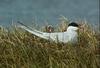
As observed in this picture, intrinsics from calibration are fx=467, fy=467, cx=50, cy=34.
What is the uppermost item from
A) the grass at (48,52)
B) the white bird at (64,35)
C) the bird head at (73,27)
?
the bird head at (73,27)

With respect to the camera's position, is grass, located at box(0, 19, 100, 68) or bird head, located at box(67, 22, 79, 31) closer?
grass, located at box(0, 19, 100, 68)

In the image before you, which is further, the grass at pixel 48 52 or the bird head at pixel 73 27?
the bird head at pixel 73 27

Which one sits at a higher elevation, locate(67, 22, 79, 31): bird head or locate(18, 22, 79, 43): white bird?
locate(67, 22, 79, 31): bird head

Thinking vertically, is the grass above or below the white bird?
below

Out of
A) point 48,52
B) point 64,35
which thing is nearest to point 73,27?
point 64,35

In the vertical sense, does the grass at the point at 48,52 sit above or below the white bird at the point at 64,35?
below

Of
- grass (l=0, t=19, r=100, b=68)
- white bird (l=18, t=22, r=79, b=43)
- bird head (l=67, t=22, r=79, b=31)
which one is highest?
bird head (l=67, t=22, r=79, b=31)

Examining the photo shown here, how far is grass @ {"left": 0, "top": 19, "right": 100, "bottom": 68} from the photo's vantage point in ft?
18.8

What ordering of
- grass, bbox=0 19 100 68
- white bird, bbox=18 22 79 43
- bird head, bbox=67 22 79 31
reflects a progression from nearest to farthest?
grass, bbox=0 19 100 68, white bird, bbox=18 22 79 43, bird head, bbox=67 22 79 31

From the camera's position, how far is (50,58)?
232 inches

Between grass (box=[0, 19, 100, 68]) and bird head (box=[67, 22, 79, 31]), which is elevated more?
bird head (box=[67, 22, 79, 31])

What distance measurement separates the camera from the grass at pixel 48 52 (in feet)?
18.8

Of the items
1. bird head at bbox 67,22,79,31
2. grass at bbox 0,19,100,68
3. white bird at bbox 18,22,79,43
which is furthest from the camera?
bird head at bbox 67,22,79,31

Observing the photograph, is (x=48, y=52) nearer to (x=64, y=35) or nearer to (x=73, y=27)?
(x=64, y=35)
